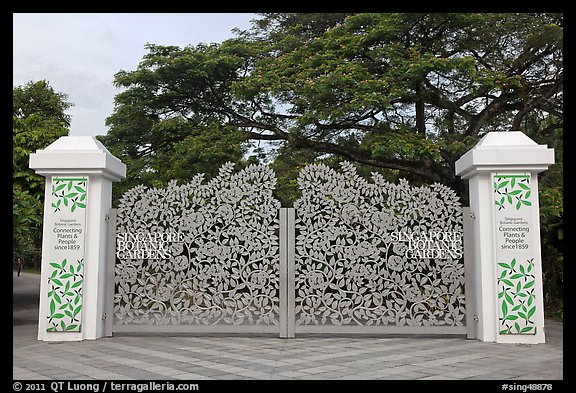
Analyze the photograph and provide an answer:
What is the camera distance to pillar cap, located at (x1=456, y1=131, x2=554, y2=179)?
577cm

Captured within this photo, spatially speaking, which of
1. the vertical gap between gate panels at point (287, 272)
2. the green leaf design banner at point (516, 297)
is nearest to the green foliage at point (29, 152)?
the vertical gap between gate panels at point (287, 272)

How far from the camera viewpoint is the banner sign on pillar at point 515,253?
5727 millimetres

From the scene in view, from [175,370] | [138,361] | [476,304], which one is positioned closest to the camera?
[175,370]

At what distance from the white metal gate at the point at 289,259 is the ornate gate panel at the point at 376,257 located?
0.04ft

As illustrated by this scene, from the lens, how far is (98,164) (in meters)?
6.00

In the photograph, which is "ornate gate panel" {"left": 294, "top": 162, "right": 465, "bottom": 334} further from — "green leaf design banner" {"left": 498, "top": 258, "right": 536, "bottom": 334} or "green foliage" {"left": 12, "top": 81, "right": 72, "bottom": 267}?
"green foliage" {"left": 12, "top": 81, "right": 72, "bottom": 267}

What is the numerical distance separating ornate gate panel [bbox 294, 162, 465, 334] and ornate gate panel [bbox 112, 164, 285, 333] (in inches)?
16.3

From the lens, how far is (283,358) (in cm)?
486

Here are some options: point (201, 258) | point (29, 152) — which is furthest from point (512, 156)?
point (29, 152)

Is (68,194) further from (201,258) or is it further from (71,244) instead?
(201,258)

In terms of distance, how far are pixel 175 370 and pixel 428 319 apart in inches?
120

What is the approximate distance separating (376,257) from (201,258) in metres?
2.04
